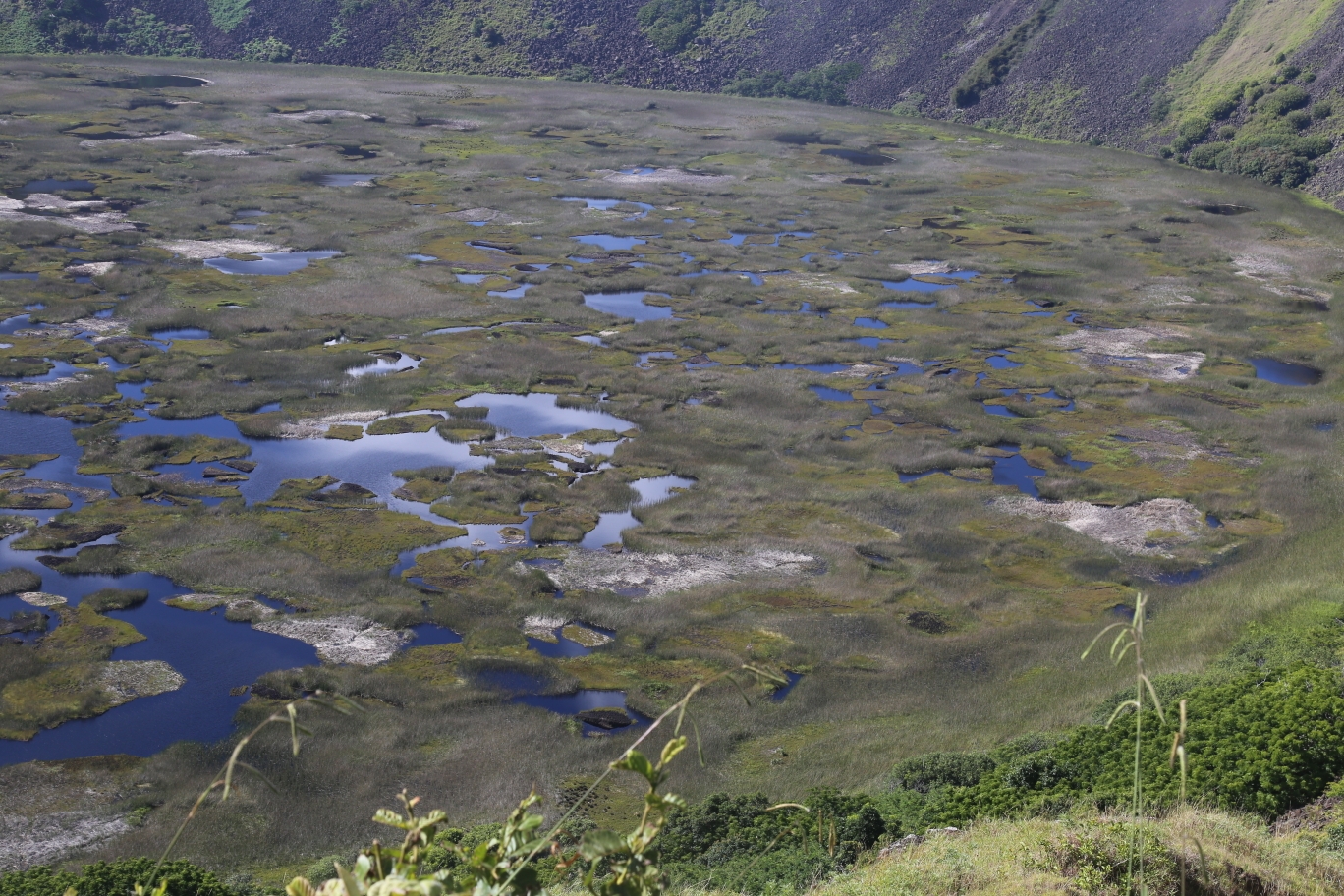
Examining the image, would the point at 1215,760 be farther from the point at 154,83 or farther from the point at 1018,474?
the point at 154,83

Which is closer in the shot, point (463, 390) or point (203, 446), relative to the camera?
point (203, 446)

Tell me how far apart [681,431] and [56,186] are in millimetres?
39313

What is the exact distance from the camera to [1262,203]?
6084 cm

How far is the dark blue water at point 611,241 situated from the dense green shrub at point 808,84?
53840 mm

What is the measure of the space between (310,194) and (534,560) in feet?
127

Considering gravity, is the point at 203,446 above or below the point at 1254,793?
below

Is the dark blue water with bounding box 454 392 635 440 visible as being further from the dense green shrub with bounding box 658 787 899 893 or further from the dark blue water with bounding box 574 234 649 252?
the dark blue water with bounding box 574 234 649 252

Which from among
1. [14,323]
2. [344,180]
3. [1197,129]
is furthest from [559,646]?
[1197,129]

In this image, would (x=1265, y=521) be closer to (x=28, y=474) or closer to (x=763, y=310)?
(x=763, y=310)

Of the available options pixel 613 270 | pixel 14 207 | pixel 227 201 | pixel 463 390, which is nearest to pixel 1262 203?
pixel 613 270

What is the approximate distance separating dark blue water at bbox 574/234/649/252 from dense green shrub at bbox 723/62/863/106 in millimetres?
53840

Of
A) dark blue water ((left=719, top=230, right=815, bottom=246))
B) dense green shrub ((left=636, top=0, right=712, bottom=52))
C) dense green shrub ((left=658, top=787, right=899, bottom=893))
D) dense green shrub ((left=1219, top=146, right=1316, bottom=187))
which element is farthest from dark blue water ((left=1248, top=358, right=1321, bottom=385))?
dense green shrub ((left=636, top=0, right=712, bottom=52))

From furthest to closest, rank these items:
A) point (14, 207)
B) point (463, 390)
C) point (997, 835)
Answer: point (14, 207) → point (463, 390) → point (997, 835)

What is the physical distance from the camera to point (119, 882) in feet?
32.1
